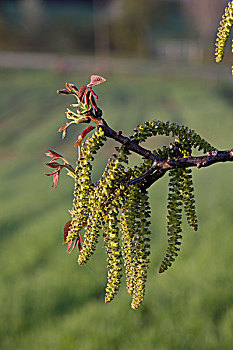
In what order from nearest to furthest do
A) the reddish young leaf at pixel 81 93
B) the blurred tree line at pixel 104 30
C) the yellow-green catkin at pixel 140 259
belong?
the reddish young leaf at pixel 81 93 < the yellow-green catkin at pixel 140 259 < the blurred tree line at pixel 104 30

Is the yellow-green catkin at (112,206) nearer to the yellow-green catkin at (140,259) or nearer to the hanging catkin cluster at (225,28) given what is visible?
the yellow-green catkin at (140,259)

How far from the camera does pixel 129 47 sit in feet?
119

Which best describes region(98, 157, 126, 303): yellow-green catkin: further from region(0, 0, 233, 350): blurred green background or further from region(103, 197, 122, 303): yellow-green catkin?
region(0, 0, 233, 350): blurred green background

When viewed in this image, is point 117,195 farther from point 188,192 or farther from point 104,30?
point 104,30

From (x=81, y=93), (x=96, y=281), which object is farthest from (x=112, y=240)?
(x=96, y=281)

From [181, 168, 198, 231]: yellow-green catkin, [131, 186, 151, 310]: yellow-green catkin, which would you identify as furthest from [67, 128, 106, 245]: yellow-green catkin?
[181, 168, 198, 231]: yellow-green catkin

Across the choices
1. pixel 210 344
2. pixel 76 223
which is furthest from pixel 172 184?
pixel 210 344

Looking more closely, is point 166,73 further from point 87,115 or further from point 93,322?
point 87,115

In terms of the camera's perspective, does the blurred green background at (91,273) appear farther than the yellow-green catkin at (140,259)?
Yes

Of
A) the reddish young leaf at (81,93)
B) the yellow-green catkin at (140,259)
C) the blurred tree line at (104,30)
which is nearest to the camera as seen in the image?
the reddish young leaf at (81,93)

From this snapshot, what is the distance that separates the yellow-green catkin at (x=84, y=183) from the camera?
1.12m

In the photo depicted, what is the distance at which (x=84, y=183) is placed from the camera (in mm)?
1167

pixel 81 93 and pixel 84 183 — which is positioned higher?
pixel 81 93

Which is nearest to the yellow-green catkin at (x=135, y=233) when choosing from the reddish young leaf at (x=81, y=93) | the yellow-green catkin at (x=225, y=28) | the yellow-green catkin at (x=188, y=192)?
the yellow-green catkin at (x=188, y=192)
